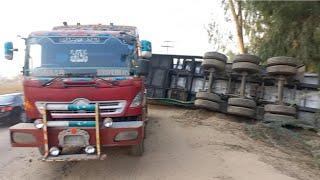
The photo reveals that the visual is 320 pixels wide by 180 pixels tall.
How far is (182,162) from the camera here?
9172 mm

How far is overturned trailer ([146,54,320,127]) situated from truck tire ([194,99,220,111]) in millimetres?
202

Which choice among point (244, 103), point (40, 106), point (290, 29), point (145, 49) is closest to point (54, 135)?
point (40, 106)

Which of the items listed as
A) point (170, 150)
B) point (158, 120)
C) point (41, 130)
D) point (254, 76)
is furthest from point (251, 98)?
point (41, 130)

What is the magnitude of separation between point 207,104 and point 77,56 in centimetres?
590

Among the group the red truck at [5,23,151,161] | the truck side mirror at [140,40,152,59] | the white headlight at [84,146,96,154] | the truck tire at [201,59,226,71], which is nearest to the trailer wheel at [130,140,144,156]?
the red truck at [5,23,151,161]

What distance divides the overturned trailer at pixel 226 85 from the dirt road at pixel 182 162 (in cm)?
224

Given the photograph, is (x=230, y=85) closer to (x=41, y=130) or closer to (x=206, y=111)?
(x=206, y=111)

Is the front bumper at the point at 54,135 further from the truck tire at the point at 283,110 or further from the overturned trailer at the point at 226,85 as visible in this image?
the overturned trailer at the point at 226,85

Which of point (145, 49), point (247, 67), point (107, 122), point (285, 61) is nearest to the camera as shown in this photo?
point (107, 122)

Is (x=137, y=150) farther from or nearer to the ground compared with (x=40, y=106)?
nearer to the ground

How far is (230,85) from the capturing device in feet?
47.4

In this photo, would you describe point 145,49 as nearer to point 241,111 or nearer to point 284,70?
point 241,111

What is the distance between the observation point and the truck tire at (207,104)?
13.5 metres

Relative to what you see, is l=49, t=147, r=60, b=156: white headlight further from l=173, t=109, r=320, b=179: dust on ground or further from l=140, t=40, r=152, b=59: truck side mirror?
l=173, t=109, r=320, b=179: dust on ground
